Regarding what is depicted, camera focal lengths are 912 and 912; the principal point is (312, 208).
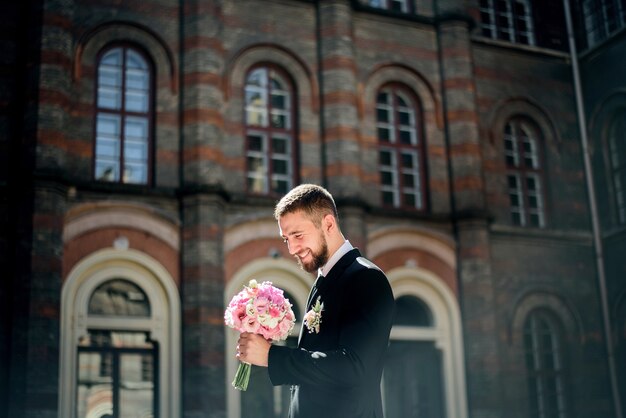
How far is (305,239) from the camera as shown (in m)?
3.97

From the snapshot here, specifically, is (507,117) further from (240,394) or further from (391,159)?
(240,394)

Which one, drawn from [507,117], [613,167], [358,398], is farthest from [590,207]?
[358,398]

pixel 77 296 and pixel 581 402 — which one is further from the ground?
pixel 77 296

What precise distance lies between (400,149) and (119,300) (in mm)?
6621

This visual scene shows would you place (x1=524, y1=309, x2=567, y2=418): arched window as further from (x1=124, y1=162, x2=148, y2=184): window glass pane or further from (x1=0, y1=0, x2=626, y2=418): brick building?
(x1=124, y1=162, x2=148, y2=184): window glass pane

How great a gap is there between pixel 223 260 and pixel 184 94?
324 cm

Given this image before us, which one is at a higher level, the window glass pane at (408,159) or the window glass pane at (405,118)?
the window glass pane at (405,118)

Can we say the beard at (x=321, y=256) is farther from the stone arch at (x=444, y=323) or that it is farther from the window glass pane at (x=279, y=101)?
the window glass pane at (x=279, y=101)

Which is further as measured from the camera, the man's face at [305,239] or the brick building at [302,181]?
the brick building at [302,181]

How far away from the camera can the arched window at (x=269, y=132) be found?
17.6 metres

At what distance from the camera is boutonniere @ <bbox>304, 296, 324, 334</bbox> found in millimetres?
3926

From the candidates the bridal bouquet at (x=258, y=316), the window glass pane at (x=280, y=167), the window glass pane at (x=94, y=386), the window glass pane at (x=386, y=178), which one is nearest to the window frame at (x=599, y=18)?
the window glass pane at (x=386, y=178)

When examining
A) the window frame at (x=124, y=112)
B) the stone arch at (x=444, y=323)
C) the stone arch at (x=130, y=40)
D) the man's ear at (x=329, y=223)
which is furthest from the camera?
the stone arch at (x=444, y=323)

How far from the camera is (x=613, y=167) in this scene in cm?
2045
